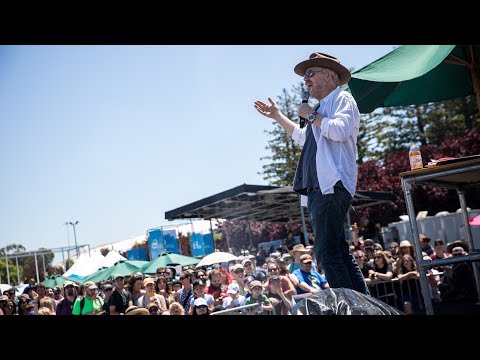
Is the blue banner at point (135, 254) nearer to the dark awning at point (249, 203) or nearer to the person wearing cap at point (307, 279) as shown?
the dark awning at point (249, 203)

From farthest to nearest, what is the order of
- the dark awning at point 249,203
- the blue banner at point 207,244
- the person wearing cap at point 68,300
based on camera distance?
the blue banner at point 207,244
the dark awning at point 249,203
the person wearing cap at point 68,300

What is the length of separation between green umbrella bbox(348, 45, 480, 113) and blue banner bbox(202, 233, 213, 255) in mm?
13238

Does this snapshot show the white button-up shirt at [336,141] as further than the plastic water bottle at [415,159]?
No

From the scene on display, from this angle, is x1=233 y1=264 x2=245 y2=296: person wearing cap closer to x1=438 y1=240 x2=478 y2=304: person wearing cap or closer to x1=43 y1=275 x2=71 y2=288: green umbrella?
x1=438 y1=240 x2=478 y2=304: person wearing cap

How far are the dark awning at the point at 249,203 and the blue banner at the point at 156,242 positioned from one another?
237 cm

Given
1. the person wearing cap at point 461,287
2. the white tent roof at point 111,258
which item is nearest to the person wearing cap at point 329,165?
the person wearing cap at point 461,287

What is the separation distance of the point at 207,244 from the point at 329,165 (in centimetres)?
1521

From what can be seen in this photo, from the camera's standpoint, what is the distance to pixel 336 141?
3.01 m

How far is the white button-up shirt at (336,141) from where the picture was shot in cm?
289

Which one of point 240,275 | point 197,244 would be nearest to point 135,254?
point 197,244

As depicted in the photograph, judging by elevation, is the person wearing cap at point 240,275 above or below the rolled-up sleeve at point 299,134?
below

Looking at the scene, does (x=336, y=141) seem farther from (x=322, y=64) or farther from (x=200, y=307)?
(x=200, y=307)
